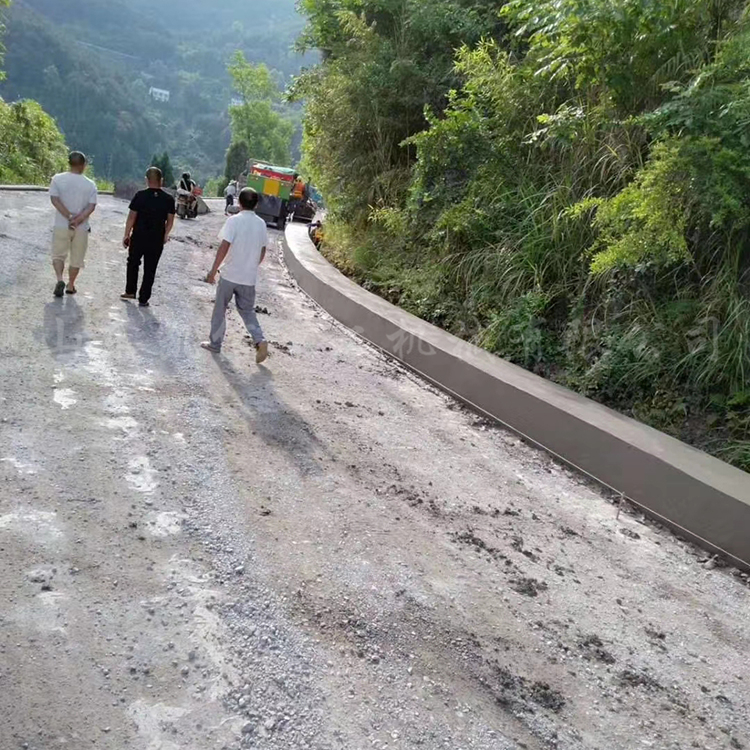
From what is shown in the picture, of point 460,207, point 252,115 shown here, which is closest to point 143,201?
point 460,207

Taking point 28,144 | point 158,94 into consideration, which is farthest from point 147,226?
point 158,94

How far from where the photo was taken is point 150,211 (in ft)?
29.2

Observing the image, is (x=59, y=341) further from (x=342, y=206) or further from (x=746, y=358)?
(x=342, y=206)

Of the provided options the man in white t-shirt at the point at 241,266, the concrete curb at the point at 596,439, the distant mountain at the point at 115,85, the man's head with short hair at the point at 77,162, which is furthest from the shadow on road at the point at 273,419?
the distant mountain at the point at 115,85

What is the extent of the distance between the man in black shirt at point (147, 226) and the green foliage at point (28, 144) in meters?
28.5

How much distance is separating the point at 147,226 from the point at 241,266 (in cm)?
193

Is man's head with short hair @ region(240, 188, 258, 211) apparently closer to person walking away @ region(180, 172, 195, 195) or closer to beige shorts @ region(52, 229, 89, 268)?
beige shorts @ region(52, 229, 89, 268)

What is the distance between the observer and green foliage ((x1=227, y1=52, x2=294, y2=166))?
89125mm

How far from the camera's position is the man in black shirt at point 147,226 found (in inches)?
349

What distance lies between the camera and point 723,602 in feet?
14.6

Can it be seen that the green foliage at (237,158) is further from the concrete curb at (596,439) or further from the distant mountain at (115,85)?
the concrete curb at (596,439)

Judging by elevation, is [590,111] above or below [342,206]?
above

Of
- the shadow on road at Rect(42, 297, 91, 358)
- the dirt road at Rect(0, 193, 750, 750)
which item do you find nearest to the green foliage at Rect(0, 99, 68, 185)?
the shadow on road at Rect(42, 297, 91, 358)

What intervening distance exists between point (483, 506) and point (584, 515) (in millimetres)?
757
